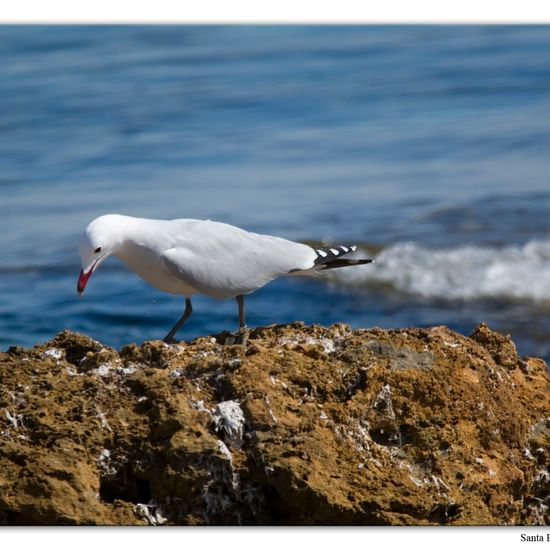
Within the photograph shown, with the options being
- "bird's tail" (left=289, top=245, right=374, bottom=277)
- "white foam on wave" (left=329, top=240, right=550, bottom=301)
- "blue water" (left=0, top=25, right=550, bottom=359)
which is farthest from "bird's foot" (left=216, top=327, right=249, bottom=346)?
"white foam on wave" (left=329, top=240, right=550, bottom=301)

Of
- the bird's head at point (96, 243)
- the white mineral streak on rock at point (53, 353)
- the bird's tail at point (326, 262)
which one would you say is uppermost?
the bird's head at point (96, 243)

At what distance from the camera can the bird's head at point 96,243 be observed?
5.98m

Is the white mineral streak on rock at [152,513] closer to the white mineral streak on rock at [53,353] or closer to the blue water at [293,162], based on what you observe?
the white mineral streak on rock at [53,353]

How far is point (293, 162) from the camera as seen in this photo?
16.3 m

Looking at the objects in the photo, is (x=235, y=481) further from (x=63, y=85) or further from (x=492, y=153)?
(x=63, y=85)

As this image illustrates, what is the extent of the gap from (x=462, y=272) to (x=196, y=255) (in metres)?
6.70

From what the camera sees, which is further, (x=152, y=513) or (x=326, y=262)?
(x=326, y=262)

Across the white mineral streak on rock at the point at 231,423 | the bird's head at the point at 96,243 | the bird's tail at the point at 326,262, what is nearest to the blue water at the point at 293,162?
the bird's tail at the point at 326,262

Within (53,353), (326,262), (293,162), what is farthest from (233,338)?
(293,162)

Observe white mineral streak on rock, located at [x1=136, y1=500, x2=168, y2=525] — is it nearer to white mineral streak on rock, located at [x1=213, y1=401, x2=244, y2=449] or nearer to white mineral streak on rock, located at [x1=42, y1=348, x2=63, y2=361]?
white mineral streak on rock, located at [x1=213, y1=401, x2=244, y2=449]

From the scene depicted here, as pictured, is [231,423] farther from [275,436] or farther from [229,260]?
[229,260]

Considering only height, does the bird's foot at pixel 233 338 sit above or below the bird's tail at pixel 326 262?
below

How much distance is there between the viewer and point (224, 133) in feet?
59.1

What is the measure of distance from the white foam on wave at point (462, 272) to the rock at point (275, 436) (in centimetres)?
671
